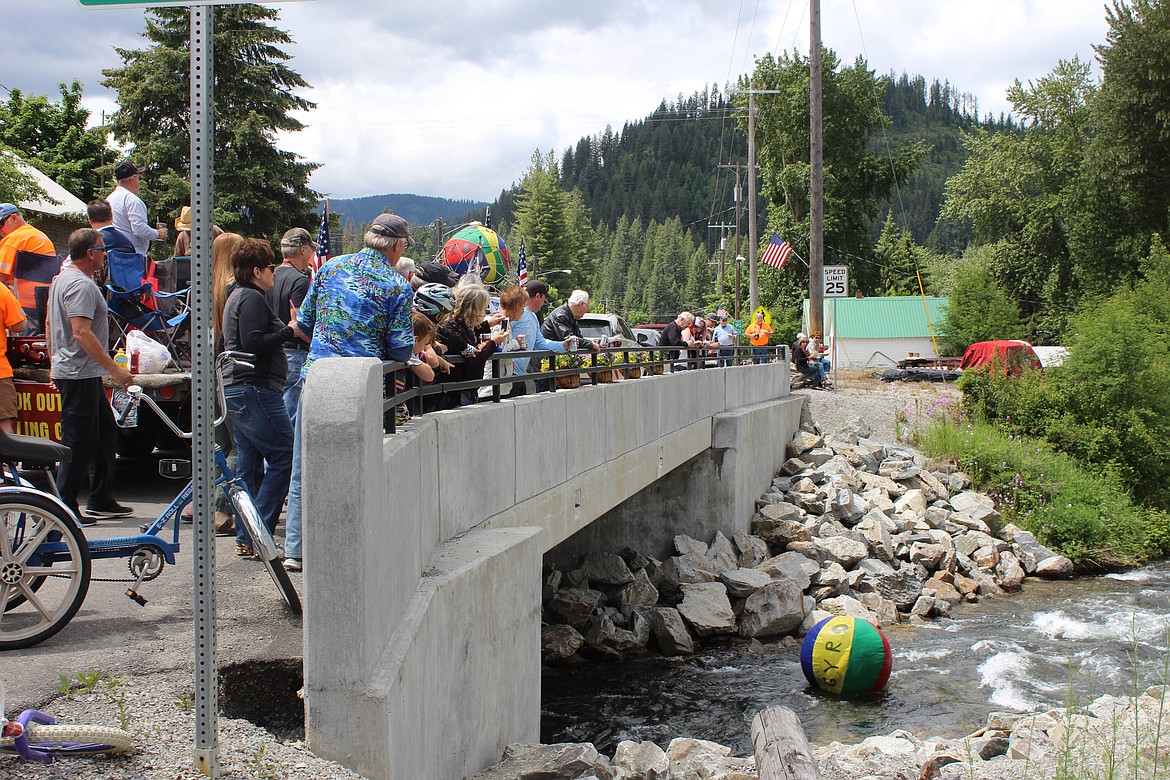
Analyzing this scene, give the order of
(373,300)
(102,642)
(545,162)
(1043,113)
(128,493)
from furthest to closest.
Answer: (545,162), (1043,113), (128,493), (373,300), (102,642)

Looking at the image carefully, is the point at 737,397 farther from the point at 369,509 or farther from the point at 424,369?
the point at 369,509

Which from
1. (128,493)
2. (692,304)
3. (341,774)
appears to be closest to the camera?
(341,774)

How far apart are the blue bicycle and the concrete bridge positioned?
3.10 feet

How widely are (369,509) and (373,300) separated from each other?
1.69 metres

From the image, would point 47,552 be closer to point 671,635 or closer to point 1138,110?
point 671,635

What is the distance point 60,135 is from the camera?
3912cm

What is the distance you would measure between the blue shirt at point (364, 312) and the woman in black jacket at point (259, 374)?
1327mm

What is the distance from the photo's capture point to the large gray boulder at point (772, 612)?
13312 millimetres

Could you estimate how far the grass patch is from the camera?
2056 cm

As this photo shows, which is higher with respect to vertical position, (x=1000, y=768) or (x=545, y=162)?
(x=545, y=162)

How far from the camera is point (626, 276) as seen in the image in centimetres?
16725

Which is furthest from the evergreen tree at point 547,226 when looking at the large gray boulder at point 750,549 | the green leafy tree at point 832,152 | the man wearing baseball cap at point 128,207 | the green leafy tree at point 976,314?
the man wearing baseball cap at point 128,207

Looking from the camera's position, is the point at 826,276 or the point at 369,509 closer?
the point at 369,509

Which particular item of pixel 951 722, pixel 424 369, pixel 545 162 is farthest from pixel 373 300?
pixel 545 162
